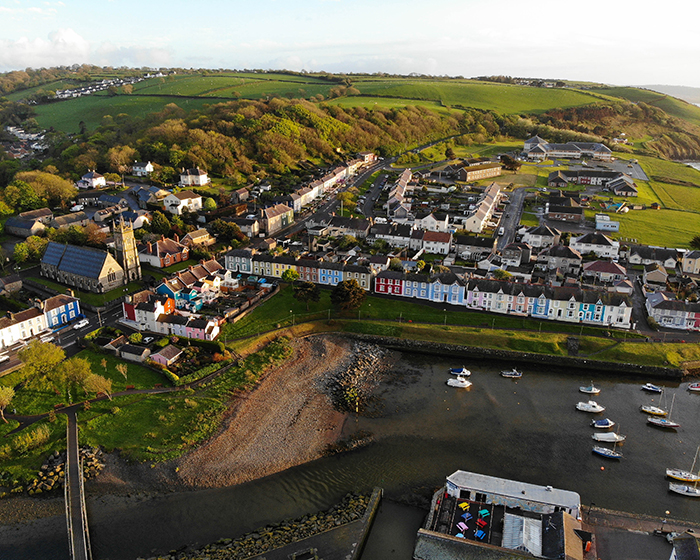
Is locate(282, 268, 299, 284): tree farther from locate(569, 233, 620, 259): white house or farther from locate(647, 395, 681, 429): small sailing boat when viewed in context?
locate(569, 233, 620, 259): white house

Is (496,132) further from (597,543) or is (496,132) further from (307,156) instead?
(597,543)

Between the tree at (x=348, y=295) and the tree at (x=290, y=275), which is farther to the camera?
the tree at (x=290, y=275)

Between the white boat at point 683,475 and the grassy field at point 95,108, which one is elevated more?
the grassy field at point 95,108

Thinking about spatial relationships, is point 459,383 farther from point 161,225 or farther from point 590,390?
point 161,225

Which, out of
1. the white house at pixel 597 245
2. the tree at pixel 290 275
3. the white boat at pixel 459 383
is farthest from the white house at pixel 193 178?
the white boat at pixel 459 383

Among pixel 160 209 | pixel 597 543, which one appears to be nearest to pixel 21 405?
pixel 597 543

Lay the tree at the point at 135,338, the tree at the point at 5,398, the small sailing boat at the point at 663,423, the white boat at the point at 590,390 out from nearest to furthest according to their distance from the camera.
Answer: the tree at the point at 5,398, the small sailing boat at the point at 663,423, the white boat at the point at 590,390, the tree at the point at 135,338

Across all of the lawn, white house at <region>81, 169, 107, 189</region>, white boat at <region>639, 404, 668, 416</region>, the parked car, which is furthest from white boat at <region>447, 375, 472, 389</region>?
white house at <region>81, 169, 107, 189</region>

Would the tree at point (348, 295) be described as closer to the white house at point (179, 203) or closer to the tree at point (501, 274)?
the tree at point (501, 274)
